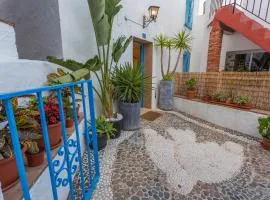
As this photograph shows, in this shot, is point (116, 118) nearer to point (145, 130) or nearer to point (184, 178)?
point (145, 130)

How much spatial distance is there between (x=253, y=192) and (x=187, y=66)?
18.9 ft

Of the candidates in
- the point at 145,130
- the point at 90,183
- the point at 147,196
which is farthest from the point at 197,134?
the point at 90,183

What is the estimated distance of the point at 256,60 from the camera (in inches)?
203

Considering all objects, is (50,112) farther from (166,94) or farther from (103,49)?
(166,94)

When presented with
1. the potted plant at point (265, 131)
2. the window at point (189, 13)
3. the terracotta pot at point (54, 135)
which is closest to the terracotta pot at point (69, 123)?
the terracotta pot at point (54, 135)

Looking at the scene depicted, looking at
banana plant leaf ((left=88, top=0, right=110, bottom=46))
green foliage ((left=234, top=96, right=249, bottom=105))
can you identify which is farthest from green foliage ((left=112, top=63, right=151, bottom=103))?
green foliage ((left=234, top=96, right=249, bottom=105))

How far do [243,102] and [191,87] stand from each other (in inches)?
56.1

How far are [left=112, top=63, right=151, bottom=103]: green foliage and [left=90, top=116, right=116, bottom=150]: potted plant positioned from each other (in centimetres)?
68

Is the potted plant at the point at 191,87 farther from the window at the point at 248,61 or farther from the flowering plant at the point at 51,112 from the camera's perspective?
the flowering plant at the point at 51,112

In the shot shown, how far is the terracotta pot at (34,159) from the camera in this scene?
3.60ft

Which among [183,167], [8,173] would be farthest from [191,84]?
[8,173]

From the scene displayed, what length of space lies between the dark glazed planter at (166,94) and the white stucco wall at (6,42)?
3.69 m

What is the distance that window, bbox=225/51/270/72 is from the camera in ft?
16.4

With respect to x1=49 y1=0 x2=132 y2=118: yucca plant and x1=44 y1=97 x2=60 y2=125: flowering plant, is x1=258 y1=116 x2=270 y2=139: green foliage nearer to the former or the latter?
x1=49 y1=0 x2=132 y2=118: yucca plant
